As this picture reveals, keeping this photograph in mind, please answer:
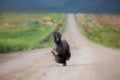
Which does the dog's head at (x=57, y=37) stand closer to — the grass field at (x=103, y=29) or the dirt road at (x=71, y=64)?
the dirt road at (x=71, y=64)

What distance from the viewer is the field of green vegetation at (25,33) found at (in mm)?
2875

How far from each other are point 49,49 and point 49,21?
32cm

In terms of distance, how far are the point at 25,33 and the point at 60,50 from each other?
429 mm

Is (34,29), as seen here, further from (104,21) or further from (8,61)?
(104,21)

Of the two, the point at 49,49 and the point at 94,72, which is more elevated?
the point at 49,49

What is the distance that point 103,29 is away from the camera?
2.88m

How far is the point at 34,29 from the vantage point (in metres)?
2.92

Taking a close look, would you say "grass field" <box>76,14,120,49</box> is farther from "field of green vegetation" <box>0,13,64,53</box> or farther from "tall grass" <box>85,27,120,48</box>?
"field of green vegetation" <box>0,13,64,53</box>

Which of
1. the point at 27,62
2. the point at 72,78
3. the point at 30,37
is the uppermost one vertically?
the point at 30,37

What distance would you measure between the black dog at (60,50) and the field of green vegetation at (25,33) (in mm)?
65

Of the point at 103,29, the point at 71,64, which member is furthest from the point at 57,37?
the point at 103,29

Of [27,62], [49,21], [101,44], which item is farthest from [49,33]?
[101,44]

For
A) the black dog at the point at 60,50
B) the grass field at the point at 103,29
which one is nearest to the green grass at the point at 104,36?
the grass field at the point at 103,29

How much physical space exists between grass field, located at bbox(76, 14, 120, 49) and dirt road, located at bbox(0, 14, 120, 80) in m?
0.06
